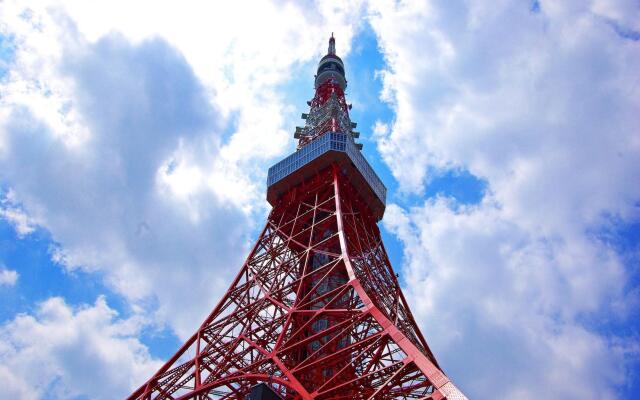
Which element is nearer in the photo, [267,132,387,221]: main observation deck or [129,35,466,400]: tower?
[129,35,466,400]: tower

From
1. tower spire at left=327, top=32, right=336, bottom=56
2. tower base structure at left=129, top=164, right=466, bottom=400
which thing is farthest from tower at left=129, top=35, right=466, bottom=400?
tower spire at left=327, top=32, right=336, bottom=56

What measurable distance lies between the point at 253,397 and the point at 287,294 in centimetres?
886

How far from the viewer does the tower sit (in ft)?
66.4

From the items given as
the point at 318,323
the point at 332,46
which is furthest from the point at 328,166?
the point at 332,46

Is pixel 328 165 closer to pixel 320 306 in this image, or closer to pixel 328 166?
pixel 328 166

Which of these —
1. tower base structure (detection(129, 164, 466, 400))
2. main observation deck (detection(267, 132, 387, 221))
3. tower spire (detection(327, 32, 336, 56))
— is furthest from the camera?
tower spire (detection(327, 32, 336, 56))

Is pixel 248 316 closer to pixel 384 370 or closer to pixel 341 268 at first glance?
pixel 341 268

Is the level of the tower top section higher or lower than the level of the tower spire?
lower

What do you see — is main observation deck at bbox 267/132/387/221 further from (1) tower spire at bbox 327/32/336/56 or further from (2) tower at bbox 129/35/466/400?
(1) tower spire at bbox 327/32/336/56

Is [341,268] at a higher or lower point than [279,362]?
higher

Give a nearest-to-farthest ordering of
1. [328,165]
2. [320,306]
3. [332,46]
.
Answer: [320,306], [328,165], [332,46]

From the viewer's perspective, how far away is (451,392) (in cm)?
1656

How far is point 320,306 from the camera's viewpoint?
28469mm

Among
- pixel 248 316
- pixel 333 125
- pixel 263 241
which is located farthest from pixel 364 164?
pixel 248 316
